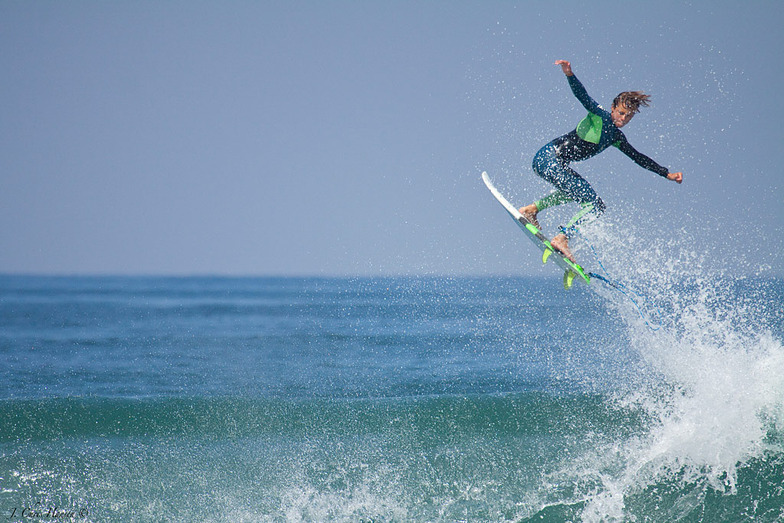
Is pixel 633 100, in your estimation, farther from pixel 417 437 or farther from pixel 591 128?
pixel 417 437

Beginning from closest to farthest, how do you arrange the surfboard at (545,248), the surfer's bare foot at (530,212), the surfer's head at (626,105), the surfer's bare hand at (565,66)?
1. the surfer's bare hand at (565,66)
2. the surfer's head at (626,105)
3. the surfboard at (545,248)
4. the surfer's bare foot at (530,212)

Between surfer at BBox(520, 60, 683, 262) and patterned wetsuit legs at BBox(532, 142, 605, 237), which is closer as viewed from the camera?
surfer at BBox(520, 60, 683, 262)

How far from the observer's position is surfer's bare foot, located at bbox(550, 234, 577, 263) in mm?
6949

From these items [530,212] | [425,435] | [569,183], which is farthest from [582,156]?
[425,435]

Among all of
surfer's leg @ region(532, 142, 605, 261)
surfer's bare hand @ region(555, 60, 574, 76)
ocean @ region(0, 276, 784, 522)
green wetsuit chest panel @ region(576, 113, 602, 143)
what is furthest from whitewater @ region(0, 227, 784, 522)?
surfer's bare hand @ region(555, 60, 574, 76)

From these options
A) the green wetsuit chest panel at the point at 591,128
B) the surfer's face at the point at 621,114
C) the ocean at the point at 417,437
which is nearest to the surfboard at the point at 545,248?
the ocean at the point at 417,437

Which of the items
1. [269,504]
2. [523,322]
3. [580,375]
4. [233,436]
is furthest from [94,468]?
[523,322]

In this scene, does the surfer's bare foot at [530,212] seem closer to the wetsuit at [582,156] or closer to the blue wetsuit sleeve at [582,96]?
the wetsuit at [582,156]

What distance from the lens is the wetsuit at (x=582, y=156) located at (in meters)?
6.52

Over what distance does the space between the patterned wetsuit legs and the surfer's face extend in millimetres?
643

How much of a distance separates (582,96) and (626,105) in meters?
0.56

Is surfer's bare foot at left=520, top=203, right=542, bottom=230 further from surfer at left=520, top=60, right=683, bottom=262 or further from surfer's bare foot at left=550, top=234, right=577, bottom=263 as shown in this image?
surfer's bare foot at left=550, top=234, right=577, bottom=263

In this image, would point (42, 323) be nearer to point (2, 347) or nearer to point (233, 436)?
point (2, 347)

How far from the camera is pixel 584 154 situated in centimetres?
676
